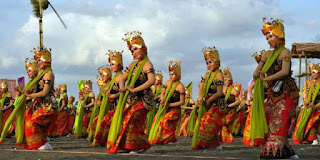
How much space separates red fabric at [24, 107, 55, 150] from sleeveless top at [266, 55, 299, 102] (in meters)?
4.99

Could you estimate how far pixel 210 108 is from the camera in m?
11.7

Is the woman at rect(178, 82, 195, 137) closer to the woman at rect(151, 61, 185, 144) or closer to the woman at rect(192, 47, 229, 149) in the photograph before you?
the woman at rect(151, 61, 185, 144)

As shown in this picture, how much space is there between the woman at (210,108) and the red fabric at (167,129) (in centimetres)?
221

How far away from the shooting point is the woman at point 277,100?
8.52 m

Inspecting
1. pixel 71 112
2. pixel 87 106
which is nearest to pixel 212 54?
pixel 87 106

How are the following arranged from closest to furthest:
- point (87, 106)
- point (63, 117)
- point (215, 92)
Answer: point (215, 92) < point (87, 106) < point (63, 117)

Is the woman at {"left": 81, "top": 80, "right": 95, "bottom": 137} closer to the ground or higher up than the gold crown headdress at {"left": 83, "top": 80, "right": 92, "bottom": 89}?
closer to the ground

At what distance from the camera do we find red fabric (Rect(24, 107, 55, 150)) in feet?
37.9

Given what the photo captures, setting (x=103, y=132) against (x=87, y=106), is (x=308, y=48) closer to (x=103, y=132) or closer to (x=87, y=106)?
(x=87, y=106)

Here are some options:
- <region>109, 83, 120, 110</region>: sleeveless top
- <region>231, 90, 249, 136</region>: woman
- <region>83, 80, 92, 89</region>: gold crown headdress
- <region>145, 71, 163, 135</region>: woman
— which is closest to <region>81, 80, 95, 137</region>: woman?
<region>83, 80, 92, 89</region>: gold crown headdress

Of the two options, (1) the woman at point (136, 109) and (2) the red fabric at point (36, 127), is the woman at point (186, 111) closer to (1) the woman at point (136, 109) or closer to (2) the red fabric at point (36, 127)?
(2) the red fabric at point (36, 127)

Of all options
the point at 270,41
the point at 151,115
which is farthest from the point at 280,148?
the point at 151,115

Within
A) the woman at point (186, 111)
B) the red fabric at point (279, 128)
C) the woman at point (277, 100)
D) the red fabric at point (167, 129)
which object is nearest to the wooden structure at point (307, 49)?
the woman at point (186, 111)

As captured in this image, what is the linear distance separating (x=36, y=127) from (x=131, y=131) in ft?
8.22
